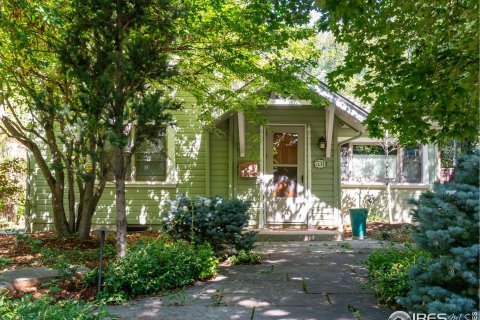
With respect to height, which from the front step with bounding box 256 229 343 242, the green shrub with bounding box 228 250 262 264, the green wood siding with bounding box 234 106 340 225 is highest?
the green wood siding with bounding box 234 106 340 225

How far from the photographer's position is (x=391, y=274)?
4.69m

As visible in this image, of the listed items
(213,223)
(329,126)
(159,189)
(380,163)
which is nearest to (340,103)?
(329,126)

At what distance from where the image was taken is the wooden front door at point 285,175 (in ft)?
34.8

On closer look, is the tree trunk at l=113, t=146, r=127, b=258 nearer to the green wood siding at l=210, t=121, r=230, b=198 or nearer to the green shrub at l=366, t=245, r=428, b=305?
the green shrub at l=366, t=245, r=428, b=305

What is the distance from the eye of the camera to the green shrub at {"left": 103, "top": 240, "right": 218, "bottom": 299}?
4996 mm

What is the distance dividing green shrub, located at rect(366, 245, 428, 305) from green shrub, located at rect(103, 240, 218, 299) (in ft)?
7.39

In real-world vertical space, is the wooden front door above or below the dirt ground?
above

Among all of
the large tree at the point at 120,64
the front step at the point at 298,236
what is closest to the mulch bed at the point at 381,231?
the front step at the point at 298,236

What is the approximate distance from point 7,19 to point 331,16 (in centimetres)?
523

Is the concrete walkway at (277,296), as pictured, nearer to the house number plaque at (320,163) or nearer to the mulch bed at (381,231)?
the mulch bed at (381,231)

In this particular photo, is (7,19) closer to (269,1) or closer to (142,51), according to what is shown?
(142,51)

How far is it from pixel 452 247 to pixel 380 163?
12.0m

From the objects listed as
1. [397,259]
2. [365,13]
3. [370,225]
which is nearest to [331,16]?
[365,13]

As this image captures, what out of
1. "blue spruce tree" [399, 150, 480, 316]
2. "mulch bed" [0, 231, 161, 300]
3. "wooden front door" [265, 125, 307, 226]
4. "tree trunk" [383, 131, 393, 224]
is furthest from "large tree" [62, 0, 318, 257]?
"tree trunk" [383, 131, 393, 224]
